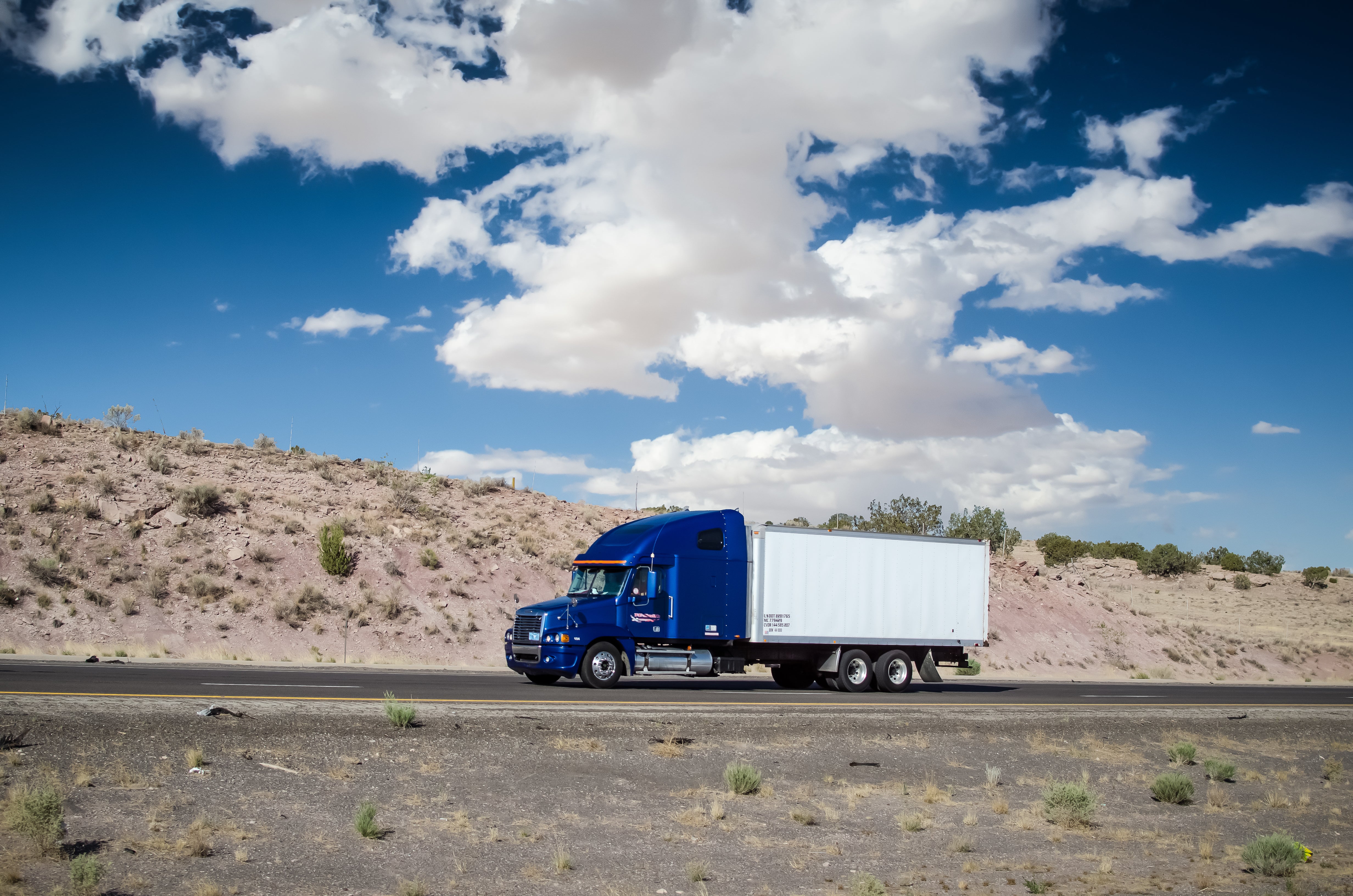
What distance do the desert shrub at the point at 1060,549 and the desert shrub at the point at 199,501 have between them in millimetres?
72553

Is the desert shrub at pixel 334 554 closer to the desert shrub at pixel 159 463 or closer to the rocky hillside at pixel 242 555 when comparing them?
the rocky hillside at pixel 242 555

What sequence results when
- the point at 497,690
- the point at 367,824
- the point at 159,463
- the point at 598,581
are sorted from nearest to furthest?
the point at 367,824, the point at 497,690, the point at 598,581, the point at 159,463

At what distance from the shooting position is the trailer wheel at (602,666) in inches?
906

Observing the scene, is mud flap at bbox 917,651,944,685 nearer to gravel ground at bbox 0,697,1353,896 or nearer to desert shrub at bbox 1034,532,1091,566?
gravel ground at bbox 0,697,1353,896

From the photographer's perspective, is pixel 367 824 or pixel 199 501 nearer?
pixel 367 824

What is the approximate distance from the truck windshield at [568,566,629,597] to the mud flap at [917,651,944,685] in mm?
9049

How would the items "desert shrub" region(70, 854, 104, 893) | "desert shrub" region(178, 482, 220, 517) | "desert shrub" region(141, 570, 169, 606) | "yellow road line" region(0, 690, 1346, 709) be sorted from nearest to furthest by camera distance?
"desert shrub" region(70, 854, 104, 893) < "yellow road line" region(0, 690, 1346, 709) < "desert shrub" region(141, 570, 169, 606) < "desert shrub" region(178, 482, 220, 517)

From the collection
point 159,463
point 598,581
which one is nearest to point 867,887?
point 598,581

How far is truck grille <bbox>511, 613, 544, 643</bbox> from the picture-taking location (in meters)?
23.1

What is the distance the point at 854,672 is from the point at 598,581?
289 inches

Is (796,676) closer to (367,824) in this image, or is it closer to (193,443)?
(367,824)

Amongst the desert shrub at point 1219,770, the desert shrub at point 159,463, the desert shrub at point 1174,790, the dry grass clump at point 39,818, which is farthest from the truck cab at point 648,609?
the desert shrub at point 159,463

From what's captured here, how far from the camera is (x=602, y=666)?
23.2 metres

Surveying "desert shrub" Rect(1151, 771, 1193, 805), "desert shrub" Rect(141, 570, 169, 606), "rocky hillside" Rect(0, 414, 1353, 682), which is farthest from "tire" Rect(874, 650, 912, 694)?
"desert shrub" Rect(141, 570, 169, 606)
